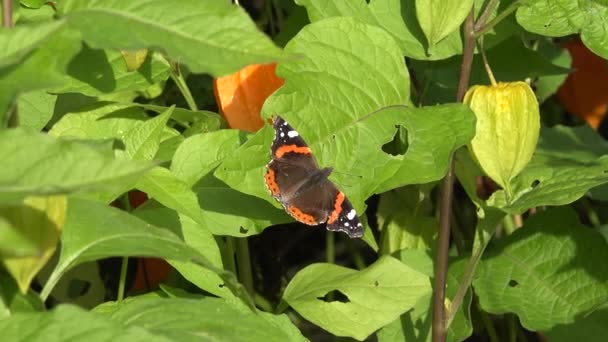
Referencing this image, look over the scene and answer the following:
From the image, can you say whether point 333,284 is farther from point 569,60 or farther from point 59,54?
point 569,60

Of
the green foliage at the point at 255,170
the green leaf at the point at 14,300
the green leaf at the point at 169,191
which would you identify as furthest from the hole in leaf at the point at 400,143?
the green leaf at the point at 14,300

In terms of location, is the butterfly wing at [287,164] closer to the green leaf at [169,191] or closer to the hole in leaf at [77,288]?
the green leaf at [169,191]

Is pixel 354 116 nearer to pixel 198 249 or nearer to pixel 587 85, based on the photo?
pixel 198 249

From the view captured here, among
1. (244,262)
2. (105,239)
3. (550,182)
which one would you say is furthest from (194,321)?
(244,262)

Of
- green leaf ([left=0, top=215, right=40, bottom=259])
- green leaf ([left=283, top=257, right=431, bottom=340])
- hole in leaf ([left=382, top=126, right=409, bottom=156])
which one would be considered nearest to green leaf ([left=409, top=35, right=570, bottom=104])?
hole in leaf ([left=382, top=126, right=409, bottom=156])

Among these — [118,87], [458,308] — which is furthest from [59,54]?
[458,308]

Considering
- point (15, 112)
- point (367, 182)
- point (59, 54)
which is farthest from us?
point (367, 182)
